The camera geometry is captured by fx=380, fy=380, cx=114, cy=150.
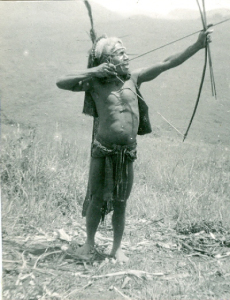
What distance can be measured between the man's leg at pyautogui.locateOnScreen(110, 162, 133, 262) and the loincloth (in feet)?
0.13

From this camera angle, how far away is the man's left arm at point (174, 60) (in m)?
2.40

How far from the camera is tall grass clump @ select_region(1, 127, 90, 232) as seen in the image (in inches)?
136

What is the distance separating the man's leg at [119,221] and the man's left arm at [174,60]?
67cm

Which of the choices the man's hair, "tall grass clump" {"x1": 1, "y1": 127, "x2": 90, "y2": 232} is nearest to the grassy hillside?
"tall grass clump" {"x1": 1, "y1": 127, "x2": 90, "y2": 232}

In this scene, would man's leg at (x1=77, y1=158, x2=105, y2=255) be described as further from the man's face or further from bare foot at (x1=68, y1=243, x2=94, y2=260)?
the man's face

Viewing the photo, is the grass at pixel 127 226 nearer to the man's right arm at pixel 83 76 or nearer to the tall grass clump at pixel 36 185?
the tall grass clump at pixel 36 185

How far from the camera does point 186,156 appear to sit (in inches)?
221

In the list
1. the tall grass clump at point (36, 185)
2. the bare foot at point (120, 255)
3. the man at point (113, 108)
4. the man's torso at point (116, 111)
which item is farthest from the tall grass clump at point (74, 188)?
the man's torso at point (116, 111)

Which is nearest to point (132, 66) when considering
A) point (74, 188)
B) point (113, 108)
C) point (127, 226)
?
point (74, 188)

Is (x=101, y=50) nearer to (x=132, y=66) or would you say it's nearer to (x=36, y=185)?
(x=36, y=185)

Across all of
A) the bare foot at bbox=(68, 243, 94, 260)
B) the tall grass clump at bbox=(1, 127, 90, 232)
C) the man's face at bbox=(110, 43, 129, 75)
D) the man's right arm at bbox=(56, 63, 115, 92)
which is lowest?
the bare foot at bbox=(68, 243, 94, 260)

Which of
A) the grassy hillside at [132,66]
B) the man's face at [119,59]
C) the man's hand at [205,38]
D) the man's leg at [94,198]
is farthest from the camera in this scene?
the grassy hillside at [132,66]

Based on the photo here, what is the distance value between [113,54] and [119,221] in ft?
4.01

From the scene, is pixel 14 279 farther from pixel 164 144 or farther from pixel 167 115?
pixel 167 115
